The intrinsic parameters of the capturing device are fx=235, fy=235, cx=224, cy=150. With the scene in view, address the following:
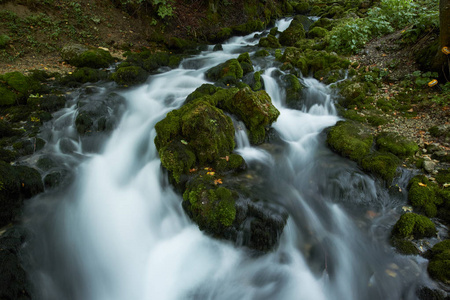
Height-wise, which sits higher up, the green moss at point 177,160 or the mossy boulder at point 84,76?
the mossy boulder at point 84,76

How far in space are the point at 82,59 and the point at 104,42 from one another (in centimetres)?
217

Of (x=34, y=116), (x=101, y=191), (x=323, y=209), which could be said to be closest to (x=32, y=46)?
(x=34, y=116)

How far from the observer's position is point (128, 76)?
8469mm

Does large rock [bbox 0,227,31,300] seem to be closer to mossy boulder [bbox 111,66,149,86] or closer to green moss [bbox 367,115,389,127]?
mossy boulder [bbox 111,66,149,86]

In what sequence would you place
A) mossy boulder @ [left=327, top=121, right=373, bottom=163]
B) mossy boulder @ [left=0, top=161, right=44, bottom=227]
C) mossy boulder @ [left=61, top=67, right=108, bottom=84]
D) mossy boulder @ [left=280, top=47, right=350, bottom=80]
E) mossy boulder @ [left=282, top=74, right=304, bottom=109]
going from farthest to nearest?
mossy boulder @ [left=280, top=47, right=350, bottom=80]
mossy boulder @ [left=61, top=67, right=108, bottom=84]
mossy boulder @ [left=282, top=74, right=304, bottom=109]
mossy boulder @ [left=327, top=121, right=373, bottom=163]
mossy boulder @ [left=0, top=161, right=44, bottom=227]

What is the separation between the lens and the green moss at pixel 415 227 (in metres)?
3.93

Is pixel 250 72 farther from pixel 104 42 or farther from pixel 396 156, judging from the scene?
pixel 104 42

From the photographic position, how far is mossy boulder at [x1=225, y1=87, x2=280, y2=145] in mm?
5867

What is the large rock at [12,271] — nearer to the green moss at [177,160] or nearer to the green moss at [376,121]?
the green moss at [177,160]

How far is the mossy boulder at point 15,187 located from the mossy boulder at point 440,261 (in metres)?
6.68

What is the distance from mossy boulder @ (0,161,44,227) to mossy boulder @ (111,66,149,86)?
4.82m

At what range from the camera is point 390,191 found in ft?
15.9

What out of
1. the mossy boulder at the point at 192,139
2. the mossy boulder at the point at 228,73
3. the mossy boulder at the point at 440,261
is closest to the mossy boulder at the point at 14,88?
the mossy boulder at the point at 192,139

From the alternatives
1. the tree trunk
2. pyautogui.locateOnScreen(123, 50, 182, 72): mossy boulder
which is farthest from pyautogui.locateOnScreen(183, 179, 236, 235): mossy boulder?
pyautogui.locateOnScreen(123, 50, 182, 72): mossy boulder
